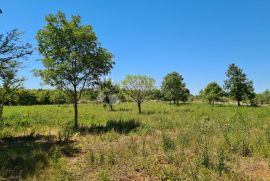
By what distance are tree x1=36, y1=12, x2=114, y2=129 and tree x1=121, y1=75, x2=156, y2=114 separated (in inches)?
462

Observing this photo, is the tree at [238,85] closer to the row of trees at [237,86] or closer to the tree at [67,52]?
the row of trees at [237,86]

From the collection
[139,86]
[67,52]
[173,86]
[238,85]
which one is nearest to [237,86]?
Result: [238,85]

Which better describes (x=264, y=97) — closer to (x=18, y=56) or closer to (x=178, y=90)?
(x=178, y=90)

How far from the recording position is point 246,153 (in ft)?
27.9

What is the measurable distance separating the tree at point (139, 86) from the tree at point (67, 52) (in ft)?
38.5

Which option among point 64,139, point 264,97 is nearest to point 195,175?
point 64,139

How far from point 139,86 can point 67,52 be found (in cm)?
1321

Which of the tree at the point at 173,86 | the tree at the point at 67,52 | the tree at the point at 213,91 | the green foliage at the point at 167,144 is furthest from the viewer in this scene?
the tree at the point at 213,91

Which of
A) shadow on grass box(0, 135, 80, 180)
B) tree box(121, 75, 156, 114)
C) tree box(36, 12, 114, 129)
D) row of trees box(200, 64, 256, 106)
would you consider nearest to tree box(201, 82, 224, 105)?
row of trees box(200, 64, 256, 106)

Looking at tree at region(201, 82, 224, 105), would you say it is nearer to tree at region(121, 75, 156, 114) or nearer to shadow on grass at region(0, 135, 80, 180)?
tree at region(121, 75, 156, 114)

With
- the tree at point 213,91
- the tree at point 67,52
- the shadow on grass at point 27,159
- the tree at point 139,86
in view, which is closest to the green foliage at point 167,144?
the shadow on grass at point 27,159

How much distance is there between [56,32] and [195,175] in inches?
484

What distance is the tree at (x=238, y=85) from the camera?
1978 inches

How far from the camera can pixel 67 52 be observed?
15.1m
